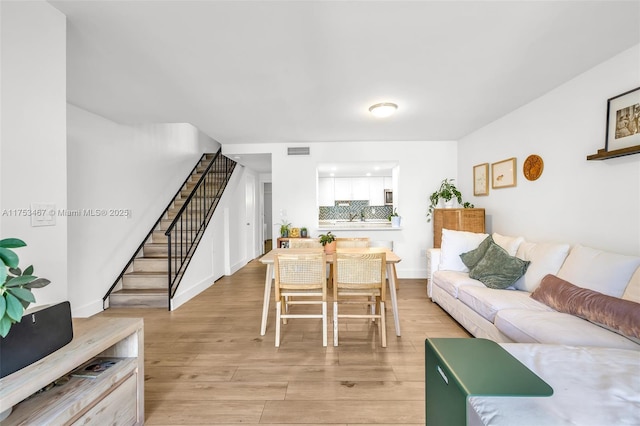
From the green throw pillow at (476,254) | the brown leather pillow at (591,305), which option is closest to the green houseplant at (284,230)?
the green throw pillow at (476,254)

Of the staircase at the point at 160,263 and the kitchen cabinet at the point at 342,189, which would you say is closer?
the staircase at the point at 160,263

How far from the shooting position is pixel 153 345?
8.36 ft

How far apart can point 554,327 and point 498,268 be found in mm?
1039

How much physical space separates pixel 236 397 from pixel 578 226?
340cm

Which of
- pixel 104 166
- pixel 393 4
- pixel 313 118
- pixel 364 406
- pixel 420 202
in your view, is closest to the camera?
pixel 393 4

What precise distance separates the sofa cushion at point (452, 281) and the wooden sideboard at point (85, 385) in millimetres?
2887

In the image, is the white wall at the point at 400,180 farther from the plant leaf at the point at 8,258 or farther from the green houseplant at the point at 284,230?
the plant leaf at the point at 8,258

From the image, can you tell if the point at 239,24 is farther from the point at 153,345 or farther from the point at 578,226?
the point at 578,226

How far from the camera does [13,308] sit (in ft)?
3.00

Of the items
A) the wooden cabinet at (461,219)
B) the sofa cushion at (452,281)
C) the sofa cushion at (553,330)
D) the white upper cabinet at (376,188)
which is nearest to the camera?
the sofa cushion at (553,330)

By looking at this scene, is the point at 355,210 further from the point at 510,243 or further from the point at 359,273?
the point at 359,273

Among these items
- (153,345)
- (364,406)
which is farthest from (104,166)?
(364,406)

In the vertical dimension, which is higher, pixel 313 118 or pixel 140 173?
pixel 313 118

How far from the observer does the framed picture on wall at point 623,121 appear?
2.06 meters
